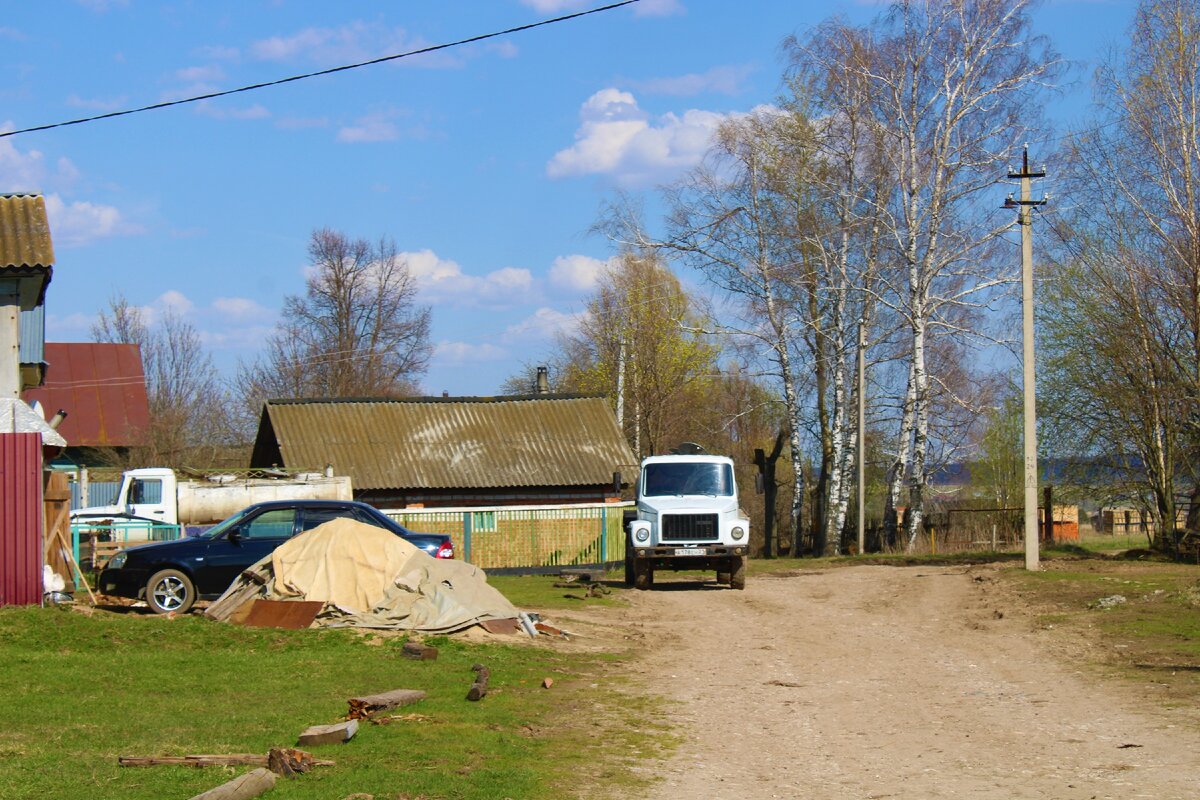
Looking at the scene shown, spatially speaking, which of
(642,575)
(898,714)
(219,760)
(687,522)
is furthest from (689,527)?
(219,760)

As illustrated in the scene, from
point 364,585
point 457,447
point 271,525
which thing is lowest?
point 364,585

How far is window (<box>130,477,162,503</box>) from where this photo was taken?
31.6 m

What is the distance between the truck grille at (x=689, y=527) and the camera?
75.2 feet

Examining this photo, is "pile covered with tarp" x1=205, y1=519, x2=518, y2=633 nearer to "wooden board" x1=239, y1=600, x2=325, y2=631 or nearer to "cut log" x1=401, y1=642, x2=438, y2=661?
"wooden board" x1=239, y1=600, x2=325, y2=631

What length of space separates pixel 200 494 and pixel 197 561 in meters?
14.6

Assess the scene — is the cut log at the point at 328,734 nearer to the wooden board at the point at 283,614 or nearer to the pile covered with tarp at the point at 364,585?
the pile covered with tarp at the point at 364,585

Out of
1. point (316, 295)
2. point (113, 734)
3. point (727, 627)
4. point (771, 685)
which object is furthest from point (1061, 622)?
point (316, 295)

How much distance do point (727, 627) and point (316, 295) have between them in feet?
174

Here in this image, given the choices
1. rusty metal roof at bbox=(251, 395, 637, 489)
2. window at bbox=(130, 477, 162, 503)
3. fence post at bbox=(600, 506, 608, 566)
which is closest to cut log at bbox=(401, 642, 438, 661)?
Result: fence post at bbox=(600, 506, 608, 566)

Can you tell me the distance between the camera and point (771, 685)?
12477mm

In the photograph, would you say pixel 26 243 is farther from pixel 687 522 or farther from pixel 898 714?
pixel 898 714

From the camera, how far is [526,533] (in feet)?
98.0

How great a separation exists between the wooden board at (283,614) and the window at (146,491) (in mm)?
17607

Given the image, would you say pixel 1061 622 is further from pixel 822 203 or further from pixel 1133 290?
pixel 822 203
